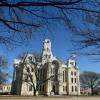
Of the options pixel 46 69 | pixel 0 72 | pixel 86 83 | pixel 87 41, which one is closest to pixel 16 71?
pixel 46 69

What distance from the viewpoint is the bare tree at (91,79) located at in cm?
10606

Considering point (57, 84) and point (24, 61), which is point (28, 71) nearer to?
point (24, 61)

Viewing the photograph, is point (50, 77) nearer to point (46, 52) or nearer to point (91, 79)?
point (46, 52)

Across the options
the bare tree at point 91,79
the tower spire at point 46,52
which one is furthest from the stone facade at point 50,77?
the bare tree at point 91,79

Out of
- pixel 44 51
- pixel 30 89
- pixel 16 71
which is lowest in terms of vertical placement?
pixel 30 89

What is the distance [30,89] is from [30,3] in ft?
251

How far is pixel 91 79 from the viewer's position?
348ft

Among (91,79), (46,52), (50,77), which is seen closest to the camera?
(50,77)

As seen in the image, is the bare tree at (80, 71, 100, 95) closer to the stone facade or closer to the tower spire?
the stone facade

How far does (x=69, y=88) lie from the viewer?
88000 millimetres

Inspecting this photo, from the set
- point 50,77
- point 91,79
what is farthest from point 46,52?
point 91,79

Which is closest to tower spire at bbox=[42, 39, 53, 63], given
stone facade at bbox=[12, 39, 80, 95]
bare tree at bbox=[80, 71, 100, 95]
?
stone facade at bbox=[12, 39, 80, 95]

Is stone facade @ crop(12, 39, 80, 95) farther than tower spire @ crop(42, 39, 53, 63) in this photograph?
No

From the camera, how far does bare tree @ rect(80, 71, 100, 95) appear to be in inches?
4176
